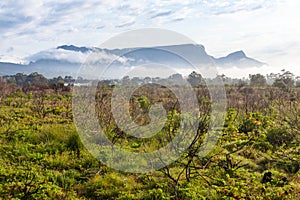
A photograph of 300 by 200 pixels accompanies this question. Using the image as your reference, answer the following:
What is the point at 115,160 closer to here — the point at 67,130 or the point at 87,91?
the point at 67,130

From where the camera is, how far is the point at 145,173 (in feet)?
15.0

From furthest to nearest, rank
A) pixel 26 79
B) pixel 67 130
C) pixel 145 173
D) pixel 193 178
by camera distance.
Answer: pixel 26 79 < pixel 67 130 < pixel 145 173 < pixel 193 178

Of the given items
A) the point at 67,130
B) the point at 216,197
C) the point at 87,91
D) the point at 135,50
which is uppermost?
the point at 135,50

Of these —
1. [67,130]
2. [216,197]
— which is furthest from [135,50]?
[67,130]

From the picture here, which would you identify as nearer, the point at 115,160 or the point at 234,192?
the point at 234,192

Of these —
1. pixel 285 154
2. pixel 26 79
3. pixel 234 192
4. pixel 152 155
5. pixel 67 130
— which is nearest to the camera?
pixel 234 192

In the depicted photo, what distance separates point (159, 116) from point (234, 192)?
9.58 ft

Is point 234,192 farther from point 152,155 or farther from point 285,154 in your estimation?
point 285,154

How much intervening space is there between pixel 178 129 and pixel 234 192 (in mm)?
1575

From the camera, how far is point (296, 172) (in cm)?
468

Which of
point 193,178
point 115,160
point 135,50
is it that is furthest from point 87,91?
point 193,178

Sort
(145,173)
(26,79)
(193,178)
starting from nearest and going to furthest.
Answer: (193,178) → (145,173) → (26,79)

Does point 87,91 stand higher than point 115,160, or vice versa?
point 87,91

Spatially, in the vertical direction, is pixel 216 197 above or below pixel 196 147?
below
